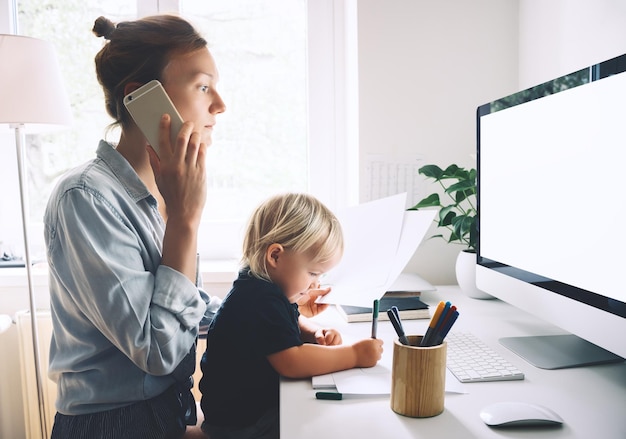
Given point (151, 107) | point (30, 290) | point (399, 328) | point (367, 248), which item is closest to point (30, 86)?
point (30, 290)

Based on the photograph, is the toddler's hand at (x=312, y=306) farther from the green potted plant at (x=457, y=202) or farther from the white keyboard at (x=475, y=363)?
the green potted plant at (x=457, y=202)

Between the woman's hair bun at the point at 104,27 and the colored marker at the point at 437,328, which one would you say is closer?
the colored marker at the point at 437,328

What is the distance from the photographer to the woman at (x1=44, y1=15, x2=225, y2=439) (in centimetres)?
74

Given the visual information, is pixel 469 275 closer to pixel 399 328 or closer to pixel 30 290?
pixel 399 328

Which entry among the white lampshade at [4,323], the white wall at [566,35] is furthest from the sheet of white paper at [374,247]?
the white lampshade at [4,323]

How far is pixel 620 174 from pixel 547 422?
0.33 metres

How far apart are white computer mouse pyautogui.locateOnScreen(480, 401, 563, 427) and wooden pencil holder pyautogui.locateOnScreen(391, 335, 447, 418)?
63 millimetres

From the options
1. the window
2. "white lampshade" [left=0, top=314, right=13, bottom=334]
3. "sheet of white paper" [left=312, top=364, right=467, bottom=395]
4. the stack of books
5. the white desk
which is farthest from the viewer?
the window

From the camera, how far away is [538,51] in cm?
148

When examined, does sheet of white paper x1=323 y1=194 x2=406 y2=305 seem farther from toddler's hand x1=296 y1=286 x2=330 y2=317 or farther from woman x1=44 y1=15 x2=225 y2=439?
woman x1=44 y1=15 x2=225 y2=439

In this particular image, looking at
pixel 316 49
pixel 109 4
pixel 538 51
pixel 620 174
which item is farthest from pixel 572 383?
pixel 109 4

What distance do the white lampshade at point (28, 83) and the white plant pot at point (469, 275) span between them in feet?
3.92

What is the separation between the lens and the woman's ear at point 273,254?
910 millimetres

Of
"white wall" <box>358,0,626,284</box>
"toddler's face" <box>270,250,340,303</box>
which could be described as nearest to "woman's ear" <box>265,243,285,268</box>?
"toddler's face" <box>270,250,340,303</box>
